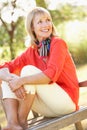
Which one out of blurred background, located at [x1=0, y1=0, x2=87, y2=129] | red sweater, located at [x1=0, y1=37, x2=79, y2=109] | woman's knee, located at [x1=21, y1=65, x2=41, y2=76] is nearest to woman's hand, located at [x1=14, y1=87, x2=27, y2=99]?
woman's knee, located at [x1=21, y1=65, x2=41, y2=76]

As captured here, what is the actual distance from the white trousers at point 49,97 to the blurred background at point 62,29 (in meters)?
8.87

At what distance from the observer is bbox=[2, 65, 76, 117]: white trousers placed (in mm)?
3904

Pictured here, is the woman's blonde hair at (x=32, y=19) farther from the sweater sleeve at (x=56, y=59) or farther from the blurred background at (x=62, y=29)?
the blurred background at (x=62, y=29)

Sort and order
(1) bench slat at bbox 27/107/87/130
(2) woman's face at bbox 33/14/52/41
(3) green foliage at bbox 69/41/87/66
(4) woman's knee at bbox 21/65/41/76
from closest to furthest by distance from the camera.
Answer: (1) bench slat at bbox 27/107/87/130
(4) woman's knee at bbox 21/65/41/76
(2) woman's face at bbox 33/14/52/41
(3) green foliage at bbox 69/41/87/66

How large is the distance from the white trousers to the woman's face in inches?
17.2

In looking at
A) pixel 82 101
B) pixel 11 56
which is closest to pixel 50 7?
pixel 11 56

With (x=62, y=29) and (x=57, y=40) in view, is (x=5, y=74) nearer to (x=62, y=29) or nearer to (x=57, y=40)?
(x=57, y=40)

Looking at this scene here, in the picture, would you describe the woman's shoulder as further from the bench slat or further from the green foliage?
the green foliage

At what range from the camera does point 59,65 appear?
395 cm

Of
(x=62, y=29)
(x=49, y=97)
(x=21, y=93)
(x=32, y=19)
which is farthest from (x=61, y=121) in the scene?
(x=62, y=29)

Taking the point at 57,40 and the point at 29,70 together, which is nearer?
the point at 29,70

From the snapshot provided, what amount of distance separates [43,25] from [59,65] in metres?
0.46

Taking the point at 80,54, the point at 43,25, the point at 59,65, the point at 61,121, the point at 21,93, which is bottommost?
the point at 80,54

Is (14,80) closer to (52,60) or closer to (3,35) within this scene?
(52,60)
